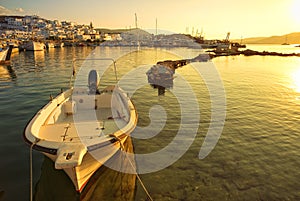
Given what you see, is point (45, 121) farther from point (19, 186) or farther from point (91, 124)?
point (19, 186)

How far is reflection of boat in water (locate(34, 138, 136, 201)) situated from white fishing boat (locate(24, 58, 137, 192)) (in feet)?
2.32

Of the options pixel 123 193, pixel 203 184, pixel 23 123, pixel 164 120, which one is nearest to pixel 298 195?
pixel 203 184

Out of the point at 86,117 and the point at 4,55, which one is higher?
the point at 4,55

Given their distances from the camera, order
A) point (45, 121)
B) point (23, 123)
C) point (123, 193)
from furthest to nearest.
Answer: point (23, 123)
point (45, 121)
point (123, 193)

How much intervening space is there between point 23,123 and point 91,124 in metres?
6.82

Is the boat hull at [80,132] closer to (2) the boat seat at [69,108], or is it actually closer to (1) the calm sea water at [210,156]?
(2) the boat seat at [69,108]

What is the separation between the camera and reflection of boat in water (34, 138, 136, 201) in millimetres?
7461

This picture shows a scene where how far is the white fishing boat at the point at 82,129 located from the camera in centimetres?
657

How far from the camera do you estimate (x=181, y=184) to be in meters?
8.28

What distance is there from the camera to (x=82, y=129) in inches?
372

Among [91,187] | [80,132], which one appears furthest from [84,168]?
[80,132]

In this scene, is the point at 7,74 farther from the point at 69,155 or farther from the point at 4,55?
the point at 69,155

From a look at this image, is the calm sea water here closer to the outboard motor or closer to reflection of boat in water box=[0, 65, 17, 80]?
the outboard motor

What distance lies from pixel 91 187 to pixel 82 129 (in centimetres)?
275
